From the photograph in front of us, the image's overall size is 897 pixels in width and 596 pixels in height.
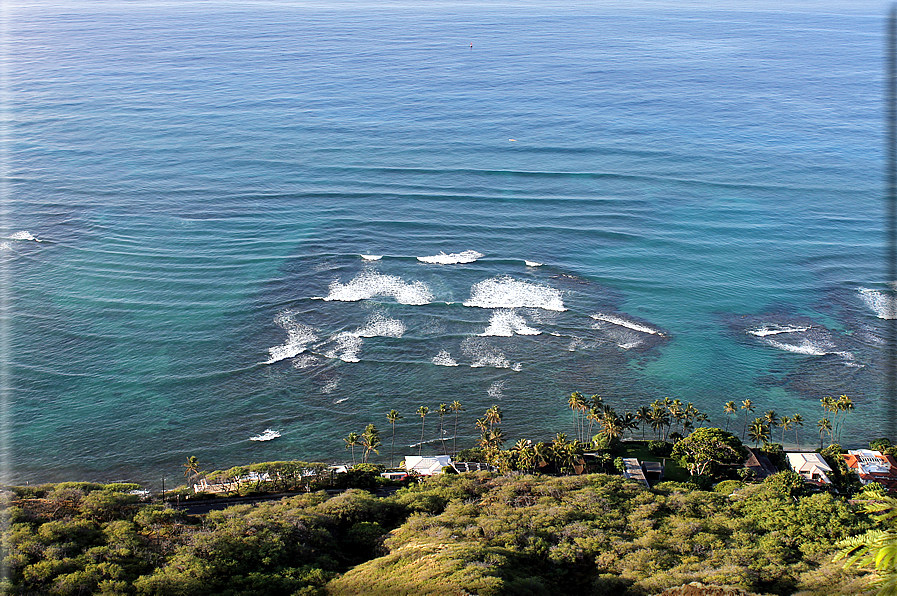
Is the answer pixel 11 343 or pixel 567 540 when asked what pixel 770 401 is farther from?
pixel 11 343

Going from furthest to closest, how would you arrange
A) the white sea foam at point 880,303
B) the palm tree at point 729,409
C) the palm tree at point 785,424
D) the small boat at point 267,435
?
1. the white sea foam at point 880,303
2. the small boat at point 267,435
3. the palm tree at point 729,409
4. the palm tree at point 785,424

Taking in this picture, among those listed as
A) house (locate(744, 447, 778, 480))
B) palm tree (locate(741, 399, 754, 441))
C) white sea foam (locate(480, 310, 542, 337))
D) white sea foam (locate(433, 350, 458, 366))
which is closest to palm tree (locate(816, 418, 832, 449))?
palm tree (locate(741, 399, 754, 441))

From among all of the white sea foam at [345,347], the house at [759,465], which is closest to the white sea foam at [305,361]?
the white sea foam at [345,347]

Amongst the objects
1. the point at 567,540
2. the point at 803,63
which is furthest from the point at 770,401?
the point at 803,63

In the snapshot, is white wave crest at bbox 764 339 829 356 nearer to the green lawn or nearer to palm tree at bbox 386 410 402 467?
the green lawn

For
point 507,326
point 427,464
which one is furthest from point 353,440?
point 507,326

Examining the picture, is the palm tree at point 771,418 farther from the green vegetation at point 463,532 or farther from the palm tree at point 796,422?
the green vegetation at point 463,532

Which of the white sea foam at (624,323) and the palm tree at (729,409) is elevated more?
the white sea foam at (624,323)
